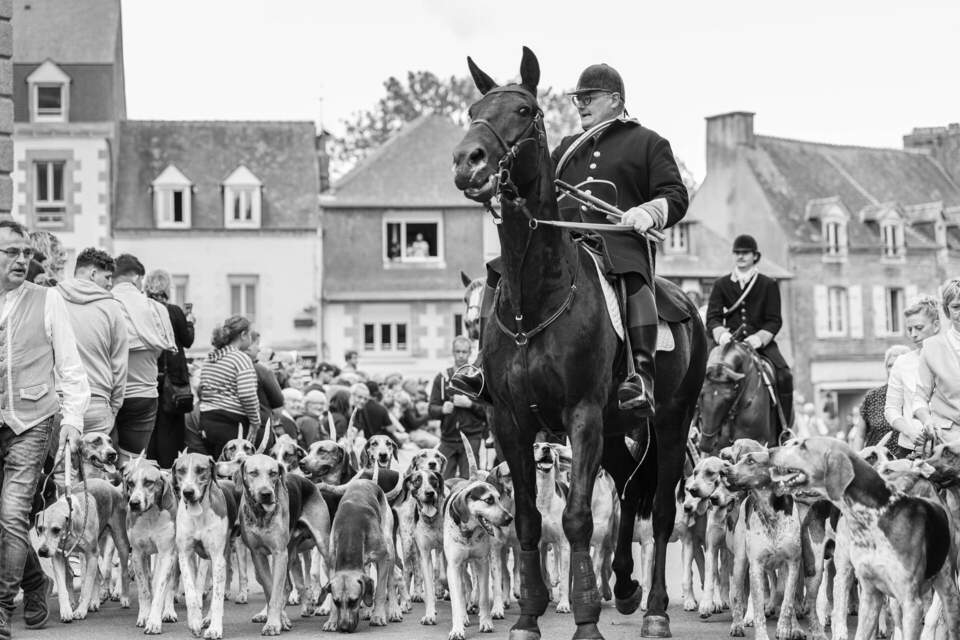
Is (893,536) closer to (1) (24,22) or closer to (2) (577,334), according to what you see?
(2) (577,334)

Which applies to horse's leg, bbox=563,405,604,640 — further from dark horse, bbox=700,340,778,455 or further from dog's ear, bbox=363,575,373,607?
dark horse, bbox=700,340,778,455

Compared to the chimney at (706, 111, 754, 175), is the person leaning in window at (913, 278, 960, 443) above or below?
below

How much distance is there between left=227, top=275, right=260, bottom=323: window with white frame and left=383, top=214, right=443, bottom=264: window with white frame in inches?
172

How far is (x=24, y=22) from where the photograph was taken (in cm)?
4938

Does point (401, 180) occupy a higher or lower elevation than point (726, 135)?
lower

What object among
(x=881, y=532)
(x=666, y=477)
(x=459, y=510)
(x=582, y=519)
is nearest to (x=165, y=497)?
(x=459, y=510)

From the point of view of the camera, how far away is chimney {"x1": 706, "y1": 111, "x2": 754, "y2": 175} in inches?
2435

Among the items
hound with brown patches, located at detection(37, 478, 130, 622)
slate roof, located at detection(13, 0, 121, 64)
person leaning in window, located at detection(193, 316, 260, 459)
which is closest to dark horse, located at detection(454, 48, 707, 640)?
hound with brown patches, located at detection(37, 478, 130, 622)

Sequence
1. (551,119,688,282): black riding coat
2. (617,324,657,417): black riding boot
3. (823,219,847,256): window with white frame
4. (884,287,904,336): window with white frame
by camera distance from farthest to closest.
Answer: (884,287,904,336): window with white frame → (823,219,847,256): window with white frame → (551,119,688,282): black riding coat → (617,324,657,417): black riding boot

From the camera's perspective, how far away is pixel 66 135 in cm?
4756

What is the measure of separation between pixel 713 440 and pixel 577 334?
6.20 meters

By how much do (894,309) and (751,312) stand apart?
4835cm

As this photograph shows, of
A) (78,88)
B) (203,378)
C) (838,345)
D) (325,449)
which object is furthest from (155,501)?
(838,345)

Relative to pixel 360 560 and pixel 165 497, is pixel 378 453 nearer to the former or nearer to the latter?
pixel 165 497
